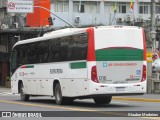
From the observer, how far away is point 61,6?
7844 cm

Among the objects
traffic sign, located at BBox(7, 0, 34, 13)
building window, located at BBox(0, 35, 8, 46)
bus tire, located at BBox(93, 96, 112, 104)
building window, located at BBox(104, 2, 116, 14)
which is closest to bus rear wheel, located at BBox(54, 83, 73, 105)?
bus tire, located at BBox(93, 96, 112, 104)

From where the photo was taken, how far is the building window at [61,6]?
78.1m

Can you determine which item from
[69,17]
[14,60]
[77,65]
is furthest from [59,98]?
[69,17]

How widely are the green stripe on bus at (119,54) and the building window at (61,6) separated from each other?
55.3 meters

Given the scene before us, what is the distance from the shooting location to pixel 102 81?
2248cm

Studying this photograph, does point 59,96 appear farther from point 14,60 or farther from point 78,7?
point 78,7

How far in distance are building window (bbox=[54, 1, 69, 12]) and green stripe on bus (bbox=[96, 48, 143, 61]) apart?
182 ft

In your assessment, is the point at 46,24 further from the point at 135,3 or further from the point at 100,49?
the point at 100,49

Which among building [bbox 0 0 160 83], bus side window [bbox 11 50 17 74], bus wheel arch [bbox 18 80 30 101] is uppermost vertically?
building [bbox 0 0 160 83]

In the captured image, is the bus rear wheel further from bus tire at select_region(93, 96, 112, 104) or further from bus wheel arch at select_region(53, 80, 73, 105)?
bus tire at select_region(93, 96, 112, 104)

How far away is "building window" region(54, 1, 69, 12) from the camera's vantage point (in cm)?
7806

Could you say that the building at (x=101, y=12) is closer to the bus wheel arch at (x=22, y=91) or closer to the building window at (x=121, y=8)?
the building window at (x=121, y=8)

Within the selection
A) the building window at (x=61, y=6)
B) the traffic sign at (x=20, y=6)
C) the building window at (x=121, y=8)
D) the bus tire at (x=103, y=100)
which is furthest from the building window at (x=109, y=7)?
the bus tire at (x=103, y=100)

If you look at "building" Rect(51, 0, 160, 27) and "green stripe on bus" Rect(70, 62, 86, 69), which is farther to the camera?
"building" Rect(51, 0, 160, 27)
